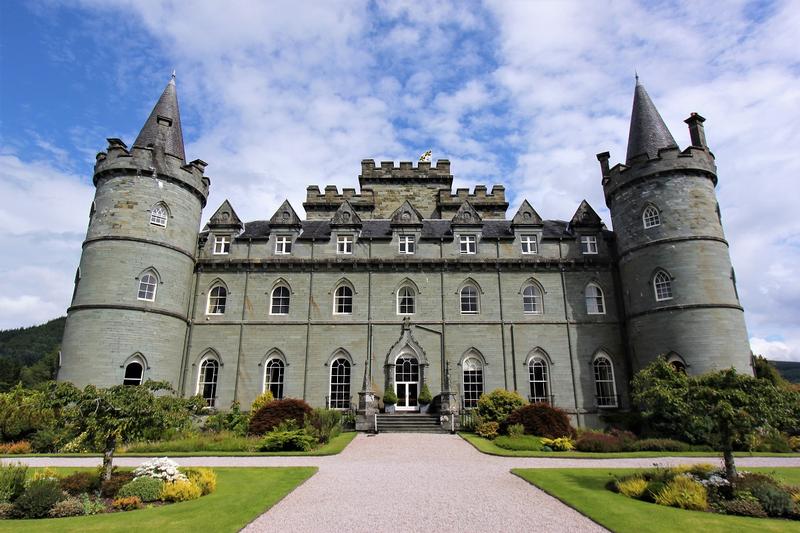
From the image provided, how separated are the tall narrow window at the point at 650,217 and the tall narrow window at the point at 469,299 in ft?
32.6

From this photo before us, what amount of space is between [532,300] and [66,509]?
23842 mm

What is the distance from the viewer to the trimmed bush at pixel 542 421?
2012cm

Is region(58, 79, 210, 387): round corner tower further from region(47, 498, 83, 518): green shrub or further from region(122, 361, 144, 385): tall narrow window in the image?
region(47, 498, 83, 518): green shrub

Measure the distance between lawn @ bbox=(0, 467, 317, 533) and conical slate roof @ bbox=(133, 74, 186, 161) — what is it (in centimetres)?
2170

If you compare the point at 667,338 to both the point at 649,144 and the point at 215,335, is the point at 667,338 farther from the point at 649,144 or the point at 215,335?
the point at 215,335

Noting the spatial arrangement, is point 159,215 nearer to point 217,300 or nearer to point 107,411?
point 217,300

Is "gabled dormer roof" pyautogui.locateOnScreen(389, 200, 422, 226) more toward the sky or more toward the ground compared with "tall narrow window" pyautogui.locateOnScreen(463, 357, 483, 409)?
more toward the sky

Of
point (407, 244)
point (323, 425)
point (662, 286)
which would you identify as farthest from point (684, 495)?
point (407, 244)

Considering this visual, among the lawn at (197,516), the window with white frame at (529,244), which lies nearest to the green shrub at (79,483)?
the lawn at (197,516)

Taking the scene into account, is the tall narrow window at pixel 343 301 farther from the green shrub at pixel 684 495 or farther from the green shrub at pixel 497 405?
the green shrub at pixel 684 495

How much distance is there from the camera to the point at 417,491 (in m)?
11.2

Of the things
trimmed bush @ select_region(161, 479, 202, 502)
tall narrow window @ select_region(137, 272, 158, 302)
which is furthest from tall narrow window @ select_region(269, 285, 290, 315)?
trimmed bush @ select_region(161, 479, 202, 502)

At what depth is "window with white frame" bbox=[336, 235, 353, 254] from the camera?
29109mm

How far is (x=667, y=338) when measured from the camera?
78.9 ft
